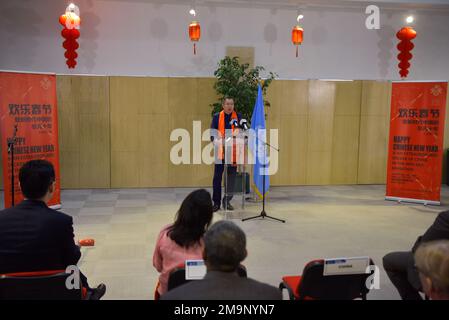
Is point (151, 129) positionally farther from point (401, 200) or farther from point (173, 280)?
point (173, 280)

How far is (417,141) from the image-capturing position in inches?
289

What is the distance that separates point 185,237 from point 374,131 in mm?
→ 7255

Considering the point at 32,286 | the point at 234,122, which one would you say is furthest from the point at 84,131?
the point at 32,286

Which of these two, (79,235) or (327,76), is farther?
(327,76)

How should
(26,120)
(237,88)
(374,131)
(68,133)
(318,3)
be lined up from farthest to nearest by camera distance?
(374,131)
(318,3)
(68,133)
(237,88)
(26,120)

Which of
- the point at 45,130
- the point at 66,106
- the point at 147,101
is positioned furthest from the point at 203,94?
the point at 45,130

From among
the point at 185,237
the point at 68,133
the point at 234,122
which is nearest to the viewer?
the point at 185,237

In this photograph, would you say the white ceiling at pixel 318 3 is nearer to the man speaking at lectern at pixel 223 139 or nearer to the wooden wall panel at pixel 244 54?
the wooden wall panel at pixel 244 54

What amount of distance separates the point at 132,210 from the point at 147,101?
7.96 feet

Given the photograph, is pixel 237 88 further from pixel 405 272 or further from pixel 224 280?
pixel 224 280

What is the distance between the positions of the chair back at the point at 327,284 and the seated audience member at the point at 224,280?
745mm

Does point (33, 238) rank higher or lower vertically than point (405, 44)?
lower

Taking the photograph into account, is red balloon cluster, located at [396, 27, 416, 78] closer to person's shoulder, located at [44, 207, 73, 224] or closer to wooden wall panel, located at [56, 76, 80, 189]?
wooden wall panel, located at [56, 76, 80, 189]
